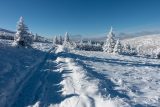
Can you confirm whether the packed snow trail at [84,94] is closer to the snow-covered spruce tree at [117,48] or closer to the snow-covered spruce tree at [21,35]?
the snow-covered spruce tree at [21,35]

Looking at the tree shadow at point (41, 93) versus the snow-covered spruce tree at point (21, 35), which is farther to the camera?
the snow-covered spruce tree at point (21, 35)

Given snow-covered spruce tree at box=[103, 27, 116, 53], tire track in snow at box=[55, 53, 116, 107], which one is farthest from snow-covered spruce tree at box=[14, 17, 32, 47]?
tire track in snow at box=[55, 53, 116, 107]

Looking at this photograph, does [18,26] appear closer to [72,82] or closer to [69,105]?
[72,82]

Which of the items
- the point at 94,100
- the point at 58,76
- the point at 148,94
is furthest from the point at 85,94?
the point at 58,76

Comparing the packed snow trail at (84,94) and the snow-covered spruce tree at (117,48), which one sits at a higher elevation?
the snow-covered spruce tree at (117,48)

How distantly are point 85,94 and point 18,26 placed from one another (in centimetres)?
4251

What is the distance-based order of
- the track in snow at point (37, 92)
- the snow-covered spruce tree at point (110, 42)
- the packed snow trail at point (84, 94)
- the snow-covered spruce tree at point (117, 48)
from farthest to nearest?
the snow-covered spruce tree at point (110, 42) < the snow-covered spruce tree at point (117, 48) < the track in snow at point (37, 92) < the packed snow trail at point (84, 94)

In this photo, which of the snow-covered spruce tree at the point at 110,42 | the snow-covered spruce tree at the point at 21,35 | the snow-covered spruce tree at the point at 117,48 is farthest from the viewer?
the snow-covered spruce tree at the point at 110,42

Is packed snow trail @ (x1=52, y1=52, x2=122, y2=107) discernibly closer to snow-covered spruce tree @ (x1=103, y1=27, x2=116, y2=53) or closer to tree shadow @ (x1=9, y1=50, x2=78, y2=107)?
tree shadow @ (x1=9, y1=50, x2=78, y2=107)

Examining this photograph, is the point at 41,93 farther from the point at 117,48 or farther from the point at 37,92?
the point at 117,48

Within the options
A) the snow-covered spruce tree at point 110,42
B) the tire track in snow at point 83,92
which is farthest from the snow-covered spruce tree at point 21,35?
the tire track in snow at point 83,92

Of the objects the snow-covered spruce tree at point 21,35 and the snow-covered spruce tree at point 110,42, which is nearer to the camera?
the snow-covered spruce tree at point 21,35

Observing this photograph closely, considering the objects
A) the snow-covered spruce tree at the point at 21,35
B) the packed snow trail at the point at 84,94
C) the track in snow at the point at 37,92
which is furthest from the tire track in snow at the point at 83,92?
the snow-covered spruce tree at the point at 21,35

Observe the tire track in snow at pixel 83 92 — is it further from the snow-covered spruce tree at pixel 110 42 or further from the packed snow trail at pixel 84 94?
the snow-covered spruce tree at pixel 110 42
